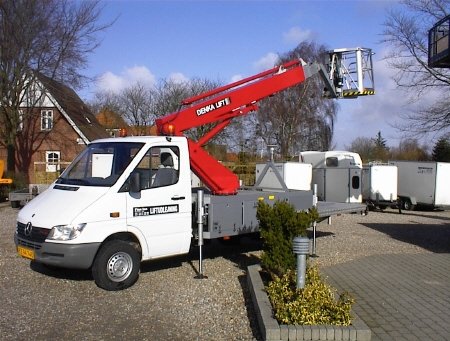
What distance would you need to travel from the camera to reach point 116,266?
7.80 meters

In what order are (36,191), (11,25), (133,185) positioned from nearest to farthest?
(133,185)
(36,191)
(11,25)

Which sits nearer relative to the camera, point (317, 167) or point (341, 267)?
point (341, 267)

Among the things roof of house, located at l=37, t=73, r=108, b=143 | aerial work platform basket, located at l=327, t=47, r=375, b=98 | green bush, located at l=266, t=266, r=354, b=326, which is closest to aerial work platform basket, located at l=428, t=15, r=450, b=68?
aerial work platform basket, located at l=327, t=47, r=375, b=98

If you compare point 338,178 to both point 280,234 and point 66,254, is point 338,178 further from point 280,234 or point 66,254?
point 66,254

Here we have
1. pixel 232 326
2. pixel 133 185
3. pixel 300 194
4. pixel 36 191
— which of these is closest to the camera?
pixel 232 326

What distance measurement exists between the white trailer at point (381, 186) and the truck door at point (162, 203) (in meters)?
16.9

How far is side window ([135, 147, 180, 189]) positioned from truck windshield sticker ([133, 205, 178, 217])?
1.12ft

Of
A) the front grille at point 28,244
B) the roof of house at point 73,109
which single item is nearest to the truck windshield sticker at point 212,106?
the front grille at point 28,244

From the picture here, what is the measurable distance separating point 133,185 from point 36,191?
12.1 meters

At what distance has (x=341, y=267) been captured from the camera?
9.62 metres

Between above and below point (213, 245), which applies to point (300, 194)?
above

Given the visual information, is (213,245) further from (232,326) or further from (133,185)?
(232,326)

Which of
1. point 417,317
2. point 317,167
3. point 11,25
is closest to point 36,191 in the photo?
point 11,25

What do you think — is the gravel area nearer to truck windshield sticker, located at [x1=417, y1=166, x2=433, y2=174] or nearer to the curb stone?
the curb stone
